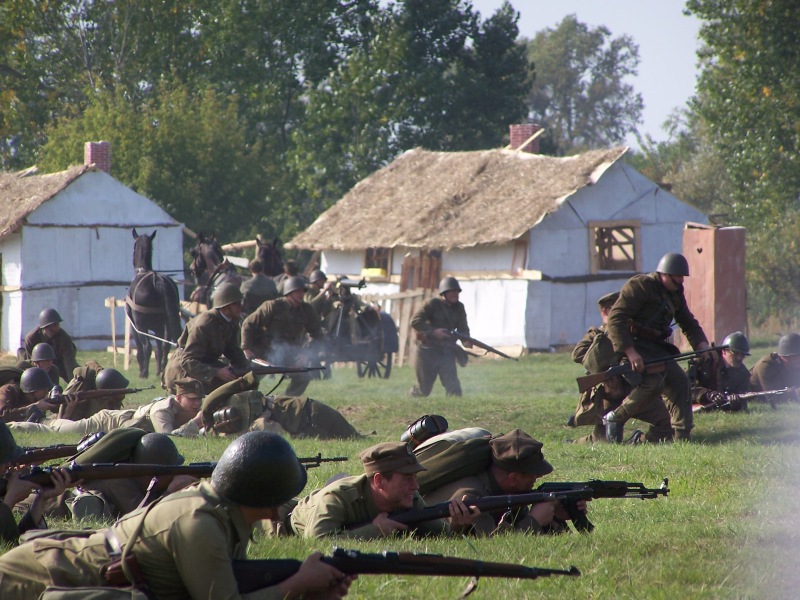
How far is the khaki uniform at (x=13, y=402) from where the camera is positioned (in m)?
13.8

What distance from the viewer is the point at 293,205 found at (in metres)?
46.0

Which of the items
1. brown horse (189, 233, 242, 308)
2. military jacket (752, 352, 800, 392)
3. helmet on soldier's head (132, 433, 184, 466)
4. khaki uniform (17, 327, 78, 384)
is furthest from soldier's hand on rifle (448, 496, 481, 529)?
brown horse (189, 233, 242, 308)

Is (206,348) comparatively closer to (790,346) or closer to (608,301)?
(608,301)

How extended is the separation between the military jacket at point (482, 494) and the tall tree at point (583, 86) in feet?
247

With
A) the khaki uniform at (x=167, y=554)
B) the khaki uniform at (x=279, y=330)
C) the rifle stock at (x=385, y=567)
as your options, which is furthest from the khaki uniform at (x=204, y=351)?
the rifle stock at (x=385, y=567)

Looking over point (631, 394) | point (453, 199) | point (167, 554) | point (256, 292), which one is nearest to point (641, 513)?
point (631, 394)

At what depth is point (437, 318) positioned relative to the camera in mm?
18484

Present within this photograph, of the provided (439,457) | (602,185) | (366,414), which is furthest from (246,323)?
(602,185)

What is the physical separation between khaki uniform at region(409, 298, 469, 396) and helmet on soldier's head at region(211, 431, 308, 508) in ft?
44.0

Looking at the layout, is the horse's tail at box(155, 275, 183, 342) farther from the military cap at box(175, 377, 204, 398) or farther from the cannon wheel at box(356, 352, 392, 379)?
the military cap at box(175, 377, 204, 398)

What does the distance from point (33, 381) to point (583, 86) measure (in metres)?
73.0

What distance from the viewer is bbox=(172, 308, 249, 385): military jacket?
44.0 feet

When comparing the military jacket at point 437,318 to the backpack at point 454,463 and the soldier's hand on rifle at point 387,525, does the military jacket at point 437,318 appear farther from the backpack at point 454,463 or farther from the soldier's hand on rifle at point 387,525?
the soldier's hand on rifle at point 387,525

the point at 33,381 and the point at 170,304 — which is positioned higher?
the point at 170,304
